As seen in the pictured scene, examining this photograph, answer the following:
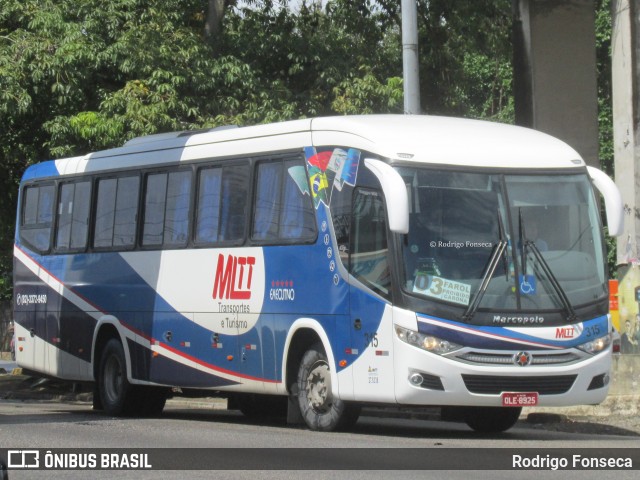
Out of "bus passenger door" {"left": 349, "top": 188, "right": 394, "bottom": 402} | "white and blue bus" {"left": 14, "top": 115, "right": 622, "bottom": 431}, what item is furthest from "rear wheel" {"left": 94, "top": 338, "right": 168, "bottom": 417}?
"bus passenger door" {"left": 349, "top": 188, "right": 394, "bottom": 402}

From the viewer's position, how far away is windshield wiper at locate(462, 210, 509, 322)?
12977 mm

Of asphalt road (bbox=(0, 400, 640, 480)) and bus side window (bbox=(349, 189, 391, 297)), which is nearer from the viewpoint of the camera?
asphalt road (bbox=(0, 400, 640, 480))

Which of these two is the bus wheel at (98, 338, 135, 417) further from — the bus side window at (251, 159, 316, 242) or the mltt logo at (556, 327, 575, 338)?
the mltt logo at (556, 327, 575, 338)

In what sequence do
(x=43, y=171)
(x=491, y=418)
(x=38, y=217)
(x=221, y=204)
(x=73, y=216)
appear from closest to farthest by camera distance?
(x=491, y=418)
(x=221, y=204)
(x=73, y=216)
(x=38, y=217)
(x=43, y=171)

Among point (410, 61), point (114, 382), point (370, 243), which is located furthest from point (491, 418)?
point (114, 382)

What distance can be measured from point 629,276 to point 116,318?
698 cm

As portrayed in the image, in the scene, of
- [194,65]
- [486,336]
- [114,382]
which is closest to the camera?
[486,336]

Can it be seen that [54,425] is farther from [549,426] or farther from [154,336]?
[549,426]

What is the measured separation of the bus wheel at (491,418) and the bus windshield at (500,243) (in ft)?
6.08

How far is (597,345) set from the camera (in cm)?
1353

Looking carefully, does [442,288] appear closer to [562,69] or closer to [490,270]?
[490,270]

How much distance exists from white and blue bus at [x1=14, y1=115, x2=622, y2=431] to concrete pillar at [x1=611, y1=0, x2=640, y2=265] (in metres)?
4.09

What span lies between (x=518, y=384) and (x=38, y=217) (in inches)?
398

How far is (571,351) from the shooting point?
1332 cm
